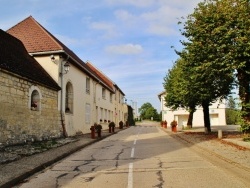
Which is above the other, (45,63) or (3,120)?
(45,63)

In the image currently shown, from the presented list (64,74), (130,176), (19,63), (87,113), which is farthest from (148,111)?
(130,176)

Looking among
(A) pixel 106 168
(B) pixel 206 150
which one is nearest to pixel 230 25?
(B) pixel 206 150

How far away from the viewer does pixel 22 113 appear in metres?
16.1

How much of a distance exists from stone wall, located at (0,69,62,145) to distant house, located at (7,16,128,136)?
5.80 feet

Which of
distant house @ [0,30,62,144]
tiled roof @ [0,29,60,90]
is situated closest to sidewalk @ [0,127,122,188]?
distant house @ [0,30,62,144]

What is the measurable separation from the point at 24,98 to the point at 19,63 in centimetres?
208

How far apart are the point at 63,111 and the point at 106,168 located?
12.7m

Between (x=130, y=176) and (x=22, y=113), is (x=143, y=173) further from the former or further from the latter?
(x=22, y=113)

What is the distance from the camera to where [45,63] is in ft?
70.6

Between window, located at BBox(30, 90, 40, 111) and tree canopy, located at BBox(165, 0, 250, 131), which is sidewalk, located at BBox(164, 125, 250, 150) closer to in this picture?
tree canopy, located at BBox(165, 0, 250, 131)

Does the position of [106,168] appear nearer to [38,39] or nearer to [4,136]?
[4,136]

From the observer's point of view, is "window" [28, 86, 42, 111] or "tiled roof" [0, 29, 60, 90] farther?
"window" [28, 86, 42, 111]

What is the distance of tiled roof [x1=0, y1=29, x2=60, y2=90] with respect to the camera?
51.0 ft

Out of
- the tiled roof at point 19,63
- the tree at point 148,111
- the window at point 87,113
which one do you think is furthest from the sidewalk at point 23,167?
the tree at point 148,111
